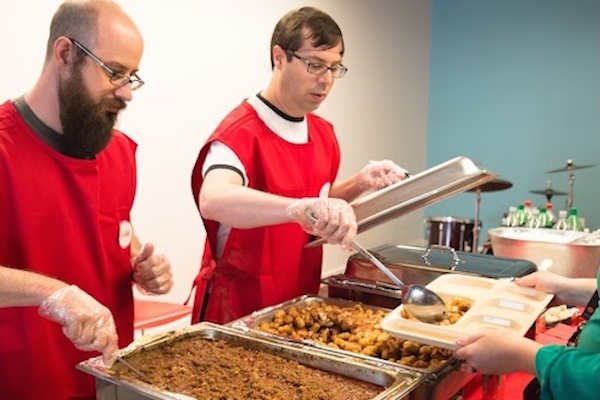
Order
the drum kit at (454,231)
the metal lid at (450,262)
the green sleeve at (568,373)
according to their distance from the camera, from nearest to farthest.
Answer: the green sleeve at (568,373) → the metal lid at (450,262) → the drum kit at (454,231)

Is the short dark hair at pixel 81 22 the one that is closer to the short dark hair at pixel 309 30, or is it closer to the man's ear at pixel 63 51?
the man's ear at pixel 63 51

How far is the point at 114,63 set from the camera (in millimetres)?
1229

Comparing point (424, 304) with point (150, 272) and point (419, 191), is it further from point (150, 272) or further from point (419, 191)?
point (150, 272)

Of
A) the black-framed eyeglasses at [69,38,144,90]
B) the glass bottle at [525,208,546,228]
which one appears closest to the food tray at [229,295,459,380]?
the black-framed eyeglasses at [69,38,144,90]

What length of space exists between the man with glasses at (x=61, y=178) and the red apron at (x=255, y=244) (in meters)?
0.33

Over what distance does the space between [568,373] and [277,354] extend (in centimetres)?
53

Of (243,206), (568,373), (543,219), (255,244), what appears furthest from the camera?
(543,219)

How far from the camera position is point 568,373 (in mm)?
829

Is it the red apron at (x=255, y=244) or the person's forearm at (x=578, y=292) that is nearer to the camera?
the person's forearm at (x=578, y=292)

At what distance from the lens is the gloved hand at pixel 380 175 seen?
70.2 inches

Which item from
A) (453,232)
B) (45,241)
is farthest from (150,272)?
(453,232)

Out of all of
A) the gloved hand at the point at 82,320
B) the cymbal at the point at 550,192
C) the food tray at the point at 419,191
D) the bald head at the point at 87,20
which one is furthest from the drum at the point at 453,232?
the gloved hand at the point at 82,320

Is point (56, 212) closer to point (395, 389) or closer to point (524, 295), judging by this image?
point (395, 389)

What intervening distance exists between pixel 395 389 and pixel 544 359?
9.4 inches
